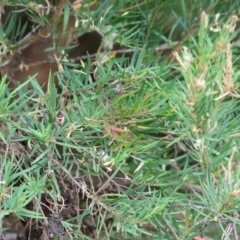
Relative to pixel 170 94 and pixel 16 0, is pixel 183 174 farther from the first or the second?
pixel 16 0

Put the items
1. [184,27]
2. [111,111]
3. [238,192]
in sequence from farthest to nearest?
[184,27]
[111,111]
[238,192]

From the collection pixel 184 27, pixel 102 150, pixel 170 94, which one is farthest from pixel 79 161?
pixel 184 27

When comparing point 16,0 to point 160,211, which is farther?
point 16,0

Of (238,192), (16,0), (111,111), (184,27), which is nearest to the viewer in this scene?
(238,192)

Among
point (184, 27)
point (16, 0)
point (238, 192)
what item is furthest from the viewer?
point (184, 27)

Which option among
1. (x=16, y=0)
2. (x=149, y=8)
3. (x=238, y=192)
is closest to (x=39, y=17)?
(x=16, y=0)

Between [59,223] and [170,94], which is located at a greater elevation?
[170,94]

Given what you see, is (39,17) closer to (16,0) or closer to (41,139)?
(16,0)

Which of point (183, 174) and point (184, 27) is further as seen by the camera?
point (184, 27)

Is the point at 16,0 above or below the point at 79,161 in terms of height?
above
